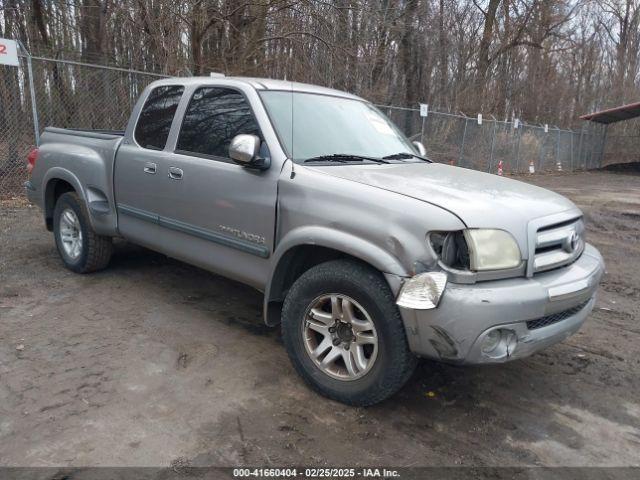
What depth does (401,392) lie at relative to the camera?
11.3 ft

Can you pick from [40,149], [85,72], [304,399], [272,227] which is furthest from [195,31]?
[304,399]

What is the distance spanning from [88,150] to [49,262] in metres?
1.49

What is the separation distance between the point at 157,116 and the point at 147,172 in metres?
0.53

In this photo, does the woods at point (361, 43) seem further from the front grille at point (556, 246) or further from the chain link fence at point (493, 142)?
the front grille at point (556, 246)

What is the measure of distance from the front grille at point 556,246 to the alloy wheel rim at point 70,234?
424 cm

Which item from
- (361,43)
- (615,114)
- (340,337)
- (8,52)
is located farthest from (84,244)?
(615,114)

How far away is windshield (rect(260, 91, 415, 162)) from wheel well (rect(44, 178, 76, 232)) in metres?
2.82

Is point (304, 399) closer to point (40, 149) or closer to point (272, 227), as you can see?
point (272, 227)

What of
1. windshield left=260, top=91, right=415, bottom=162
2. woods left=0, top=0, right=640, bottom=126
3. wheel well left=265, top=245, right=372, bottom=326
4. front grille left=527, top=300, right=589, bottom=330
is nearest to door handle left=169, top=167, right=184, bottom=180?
windshield left=260, top=91, right=415, bottom=162

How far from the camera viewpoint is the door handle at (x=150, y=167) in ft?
14.4

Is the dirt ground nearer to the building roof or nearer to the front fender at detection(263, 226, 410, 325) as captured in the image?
the front fender at detection(263, 226, 410, 325)

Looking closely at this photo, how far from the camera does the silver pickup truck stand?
2.82m

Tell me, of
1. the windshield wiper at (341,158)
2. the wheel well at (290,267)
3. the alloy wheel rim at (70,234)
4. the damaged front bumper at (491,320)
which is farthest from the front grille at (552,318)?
the alloy wheel rim at (70,234)

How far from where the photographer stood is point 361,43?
1379 cm
